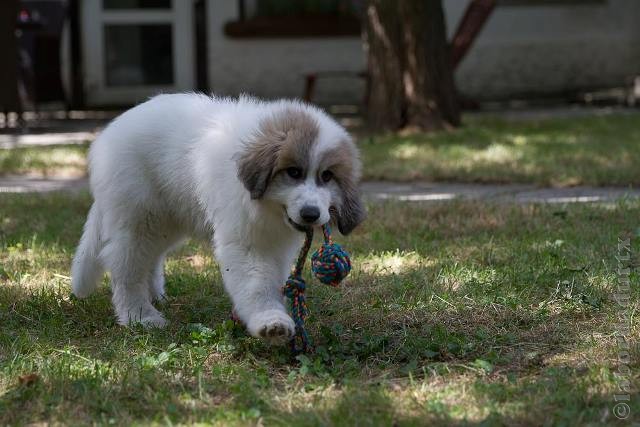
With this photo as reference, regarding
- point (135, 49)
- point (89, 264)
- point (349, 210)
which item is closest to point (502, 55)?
point (135, 49)

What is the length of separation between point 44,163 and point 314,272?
5.79 m

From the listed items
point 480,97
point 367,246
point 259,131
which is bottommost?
point 480,97

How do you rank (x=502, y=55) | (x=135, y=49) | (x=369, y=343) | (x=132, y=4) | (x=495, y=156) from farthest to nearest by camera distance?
(x=502, y=55), (x=135, y=49), (x=132, y=4), (x=495, y=156), (x=369, y=343)

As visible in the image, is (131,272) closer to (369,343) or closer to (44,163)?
(369,343)

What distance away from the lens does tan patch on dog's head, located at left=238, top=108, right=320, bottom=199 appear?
3584 millimetres

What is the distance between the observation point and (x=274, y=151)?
3604 mm

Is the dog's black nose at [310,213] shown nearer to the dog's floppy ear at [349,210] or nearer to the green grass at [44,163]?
the dog's floppy ear at [349,210]

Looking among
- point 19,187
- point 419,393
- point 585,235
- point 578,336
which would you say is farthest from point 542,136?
point 419,393

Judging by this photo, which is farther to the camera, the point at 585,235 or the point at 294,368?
the point at 585,235

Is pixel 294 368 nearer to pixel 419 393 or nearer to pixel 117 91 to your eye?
pixel 419 393

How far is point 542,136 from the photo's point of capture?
9977mm

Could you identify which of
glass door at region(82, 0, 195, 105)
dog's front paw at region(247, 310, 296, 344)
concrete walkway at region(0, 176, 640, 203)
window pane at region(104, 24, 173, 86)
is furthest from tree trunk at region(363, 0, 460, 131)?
dog's front paw at region(247, 310, 296, 344)

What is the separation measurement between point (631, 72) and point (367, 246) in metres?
11.2

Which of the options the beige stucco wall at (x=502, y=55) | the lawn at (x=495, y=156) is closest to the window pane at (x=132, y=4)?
the beige stucco wall at (x=502, y=55)
